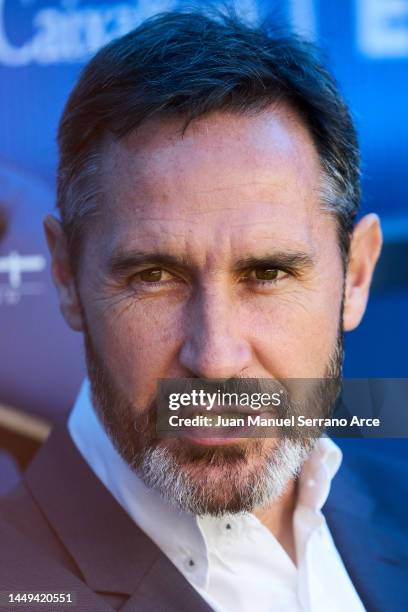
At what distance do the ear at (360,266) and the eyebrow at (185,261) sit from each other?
0.20 metres

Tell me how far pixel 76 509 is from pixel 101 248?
522 mm

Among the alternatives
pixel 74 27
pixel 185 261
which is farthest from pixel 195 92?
pixel 74 27

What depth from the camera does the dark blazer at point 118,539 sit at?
1.39 metres

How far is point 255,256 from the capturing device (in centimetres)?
137

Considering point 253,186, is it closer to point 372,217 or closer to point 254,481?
point 372,217

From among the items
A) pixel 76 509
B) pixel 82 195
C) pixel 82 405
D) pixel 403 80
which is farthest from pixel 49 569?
pixel 403 80

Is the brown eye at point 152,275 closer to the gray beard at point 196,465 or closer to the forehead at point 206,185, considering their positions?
the forehead at point 206,185

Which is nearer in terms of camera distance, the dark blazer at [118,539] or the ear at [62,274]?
the dark blazer at [118,539]

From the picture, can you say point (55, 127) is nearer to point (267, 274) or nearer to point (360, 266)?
point (267, 274)

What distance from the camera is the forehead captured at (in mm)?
1365

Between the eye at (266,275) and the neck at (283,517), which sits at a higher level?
the eye at (266,275)

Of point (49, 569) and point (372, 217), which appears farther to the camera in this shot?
point (372, 217)

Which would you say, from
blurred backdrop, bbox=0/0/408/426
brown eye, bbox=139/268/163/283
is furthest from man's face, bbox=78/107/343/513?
blurred backdrop, bbox=0/0/408/426

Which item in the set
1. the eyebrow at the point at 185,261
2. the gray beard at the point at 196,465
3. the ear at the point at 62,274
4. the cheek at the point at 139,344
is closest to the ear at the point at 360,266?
the eyebrow at the point at 185,261
